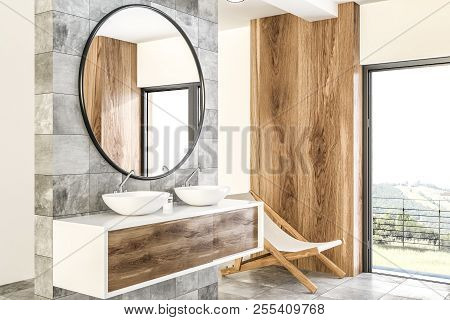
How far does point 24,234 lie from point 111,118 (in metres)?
1.80

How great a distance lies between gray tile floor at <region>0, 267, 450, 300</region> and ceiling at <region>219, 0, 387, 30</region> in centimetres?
243

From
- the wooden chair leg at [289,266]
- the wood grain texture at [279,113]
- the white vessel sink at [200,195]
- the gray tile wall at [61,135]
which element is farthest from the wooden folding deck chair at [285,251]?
the gray tile wall at [61,135]

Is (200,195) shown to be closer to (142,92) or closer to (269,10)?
(142,92)

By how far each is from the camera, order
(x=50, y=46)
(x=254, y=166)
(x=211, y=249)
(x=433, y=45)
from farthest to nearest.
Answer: (x=254, y=166)
(x=433, y=45)
(x=211, y=249)
(x=50, y=46)

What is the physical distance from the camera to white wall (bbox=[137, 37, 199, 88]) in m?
3.22

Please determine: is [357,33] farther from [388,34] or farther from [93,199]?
[93,199]

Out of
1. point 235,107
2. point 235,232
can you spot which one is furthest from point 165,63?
point 235,107

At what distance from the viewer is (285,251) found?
4012 millimetres

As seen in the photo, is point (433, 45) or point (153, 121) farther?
point (433, 45)

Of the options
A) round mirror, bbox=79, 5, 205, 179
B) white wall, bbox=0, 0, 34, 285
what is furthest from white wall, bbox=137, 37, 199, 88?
white wall, bbox=0, 0, 34, 285

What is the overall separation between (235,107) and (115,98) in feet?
8.06

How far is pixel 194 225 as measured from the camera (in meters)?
3.02
